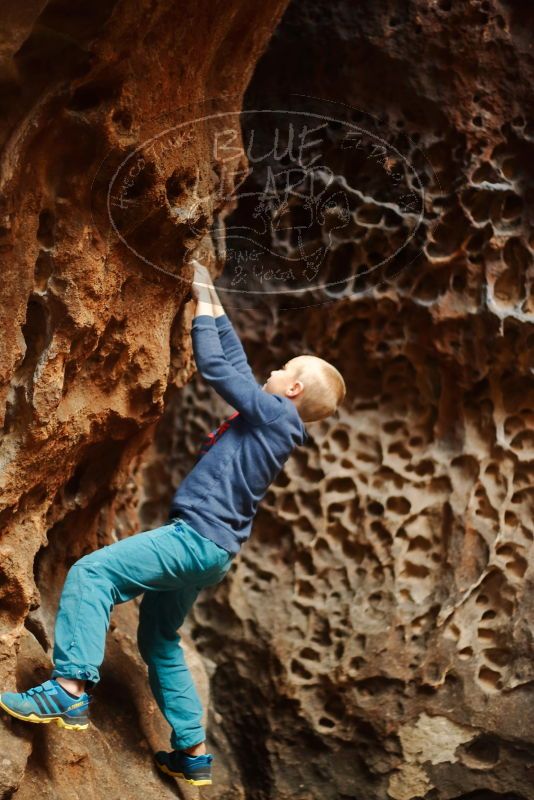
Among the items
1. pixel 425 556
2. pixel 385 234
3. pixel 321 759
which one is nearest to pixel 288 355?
pixel 385 234

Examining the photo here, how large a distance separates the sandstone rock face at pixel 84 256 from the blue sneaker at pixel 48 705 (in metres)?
0.07

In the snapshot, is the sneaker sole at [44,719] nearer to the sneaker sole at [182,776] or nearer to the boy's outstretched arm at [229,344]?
the sneaker sole at [182,776]

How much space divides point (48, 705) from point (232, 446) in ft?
2.47

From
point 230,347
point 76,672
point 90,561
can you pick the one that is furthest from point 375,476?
point 76,672

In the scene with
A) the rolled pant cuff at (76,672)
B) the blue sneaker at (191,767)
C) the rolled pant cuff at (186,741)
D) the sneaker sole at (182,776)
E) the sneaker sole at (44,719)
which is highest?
the rolled pant cuff at (76,672)

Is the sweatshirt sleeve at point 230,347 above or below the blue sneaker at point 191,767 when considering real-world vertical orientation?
above

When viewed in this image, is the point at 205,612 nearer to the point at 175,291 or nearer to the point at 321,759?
the point at 321,759

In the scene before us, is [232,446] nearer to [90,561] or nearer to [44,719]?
[90,561]

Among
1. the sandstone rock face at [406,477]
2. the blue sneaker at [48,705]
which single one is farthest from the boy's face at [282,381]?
the blue sneaker at [48,705]

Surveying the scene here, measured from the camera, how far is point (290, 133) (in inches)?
89.6

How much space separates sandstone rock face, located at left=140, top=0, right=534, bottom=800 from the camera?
310cm

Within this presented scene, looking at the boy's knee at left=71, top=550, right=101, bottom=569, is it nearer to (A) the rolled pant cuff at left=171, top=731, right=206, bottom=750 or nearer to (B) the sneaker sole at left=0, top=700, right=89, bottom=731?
(B) the sneaker sole at left=0, top=700, right=89, bottom=731

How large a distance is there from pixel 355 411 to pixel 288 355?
309 millimetres

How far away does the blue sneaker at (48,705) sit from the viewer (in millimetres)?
2057
